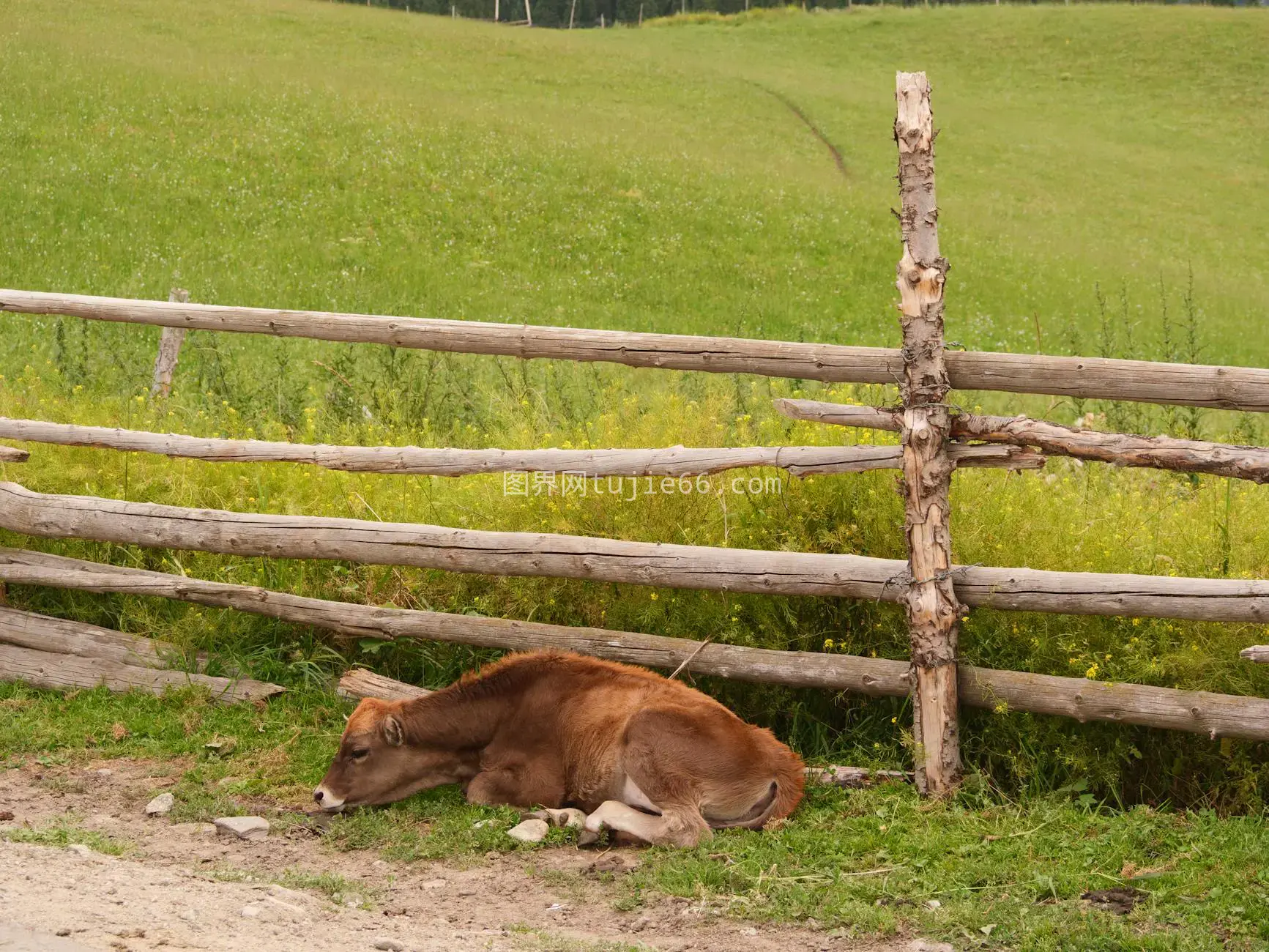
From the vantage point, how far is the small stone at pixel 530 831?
176 inches

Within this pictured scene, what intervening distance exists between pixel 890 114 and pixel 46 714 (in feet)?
110

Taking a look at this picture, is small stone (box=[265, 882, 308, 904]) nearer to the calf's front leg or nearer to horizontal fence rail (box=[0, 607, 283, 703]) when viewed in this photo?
the calf's front leg

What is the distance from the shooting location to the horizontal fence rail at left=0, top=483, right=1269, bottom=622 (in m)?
4.48

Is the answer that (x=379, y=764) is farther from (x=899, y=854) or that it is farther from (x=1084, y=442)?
(x=1084, y=442)

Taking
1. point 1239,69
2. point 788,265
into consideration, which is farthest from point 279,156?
point 1239,69

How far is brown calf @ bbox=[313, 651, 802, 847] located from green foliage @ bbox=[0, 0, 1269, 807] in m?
0.25

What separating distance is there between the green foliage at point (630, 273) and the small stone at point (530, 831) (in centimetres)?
46

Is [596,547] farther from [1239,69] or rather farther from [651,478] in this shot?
[1239,69]

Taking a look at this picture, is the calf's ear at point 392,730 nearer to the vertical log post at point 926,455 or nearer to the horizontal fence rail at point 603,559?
the horizontal fence rail at point 603,559

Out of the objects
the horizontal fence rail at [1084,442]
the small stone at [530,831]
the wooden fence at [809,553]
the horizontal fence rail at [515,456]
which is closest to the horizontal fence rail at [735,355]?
the wooden fence at [809,553]

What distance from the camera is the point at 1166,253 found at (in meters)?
26.2

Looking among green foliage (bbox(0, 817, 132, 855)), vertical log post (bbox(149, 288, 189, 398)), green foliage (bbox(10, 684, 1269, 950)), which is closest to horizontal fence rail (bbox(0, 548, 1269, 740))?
green foliage (bbox(10, 684, 1269, 950))

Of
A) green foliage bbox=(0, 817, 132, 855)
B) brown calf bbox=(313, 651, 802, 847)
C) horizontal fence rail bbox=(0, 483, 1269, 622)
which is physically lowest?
green foliage bbox=(0, 817, 132, 855)

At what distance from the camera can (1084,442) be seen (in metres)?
4.50
